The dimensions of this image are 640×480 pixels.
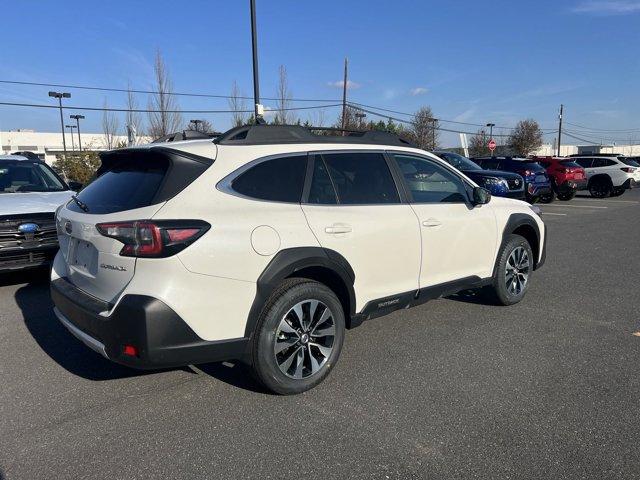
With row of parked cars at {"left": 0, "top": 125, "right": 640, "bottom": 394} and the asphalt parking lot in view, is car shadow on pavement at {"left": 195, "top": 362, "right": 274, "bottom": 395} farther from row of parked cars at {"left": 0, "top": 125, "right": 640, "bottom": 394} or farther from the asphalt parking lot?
row of parked cars at {"left": 0, "top": 125, "right": 640, "bottom": 394}

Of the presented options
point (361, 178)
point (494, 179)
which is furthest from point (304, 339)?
point (494, 179)

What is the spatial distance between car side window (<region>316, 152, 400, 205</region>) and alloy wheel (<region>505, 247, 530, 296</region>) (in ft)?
6.26

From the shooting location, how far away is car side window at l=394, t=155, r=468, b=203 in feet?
14.4

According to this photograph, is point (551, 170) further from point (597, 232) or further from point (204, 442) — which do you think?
point (204, 442)

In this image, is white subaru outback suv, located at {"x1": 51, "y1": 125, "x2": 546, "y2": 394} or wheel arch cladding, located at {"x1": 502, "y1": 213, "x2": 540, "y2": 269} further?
wheel arch cladding, located at {"x1": 502, "y1": 213, "x2": 540, "y2": 269}

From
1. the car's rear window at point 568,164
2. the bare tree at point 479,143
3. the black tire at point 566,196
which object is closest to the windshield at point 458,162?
the car's rear window at point 568,164

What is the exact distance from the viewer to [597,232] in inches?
443

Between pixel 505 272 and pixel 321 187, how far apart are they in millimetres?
2575

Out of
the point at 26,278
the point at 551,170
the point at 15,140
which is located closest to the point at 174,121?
the point at 551,170

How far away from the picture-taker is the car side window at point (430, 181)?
14.4ft

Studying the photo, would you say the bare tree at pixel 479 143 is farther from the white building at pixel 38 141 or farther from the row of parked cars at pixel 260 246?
the row of parked cars at pixel 260 246

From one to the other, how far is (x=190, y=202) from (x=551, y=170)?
64.0 ft

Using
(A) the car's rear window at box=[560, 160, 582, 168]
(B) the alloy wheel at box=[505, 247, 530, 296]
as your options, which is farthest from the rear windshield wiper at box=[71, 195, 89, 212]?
(A) the car's rear window at box=[560, 160, 582, 168]

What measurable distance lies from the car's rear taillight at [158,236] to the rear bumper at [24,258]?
3.54m
